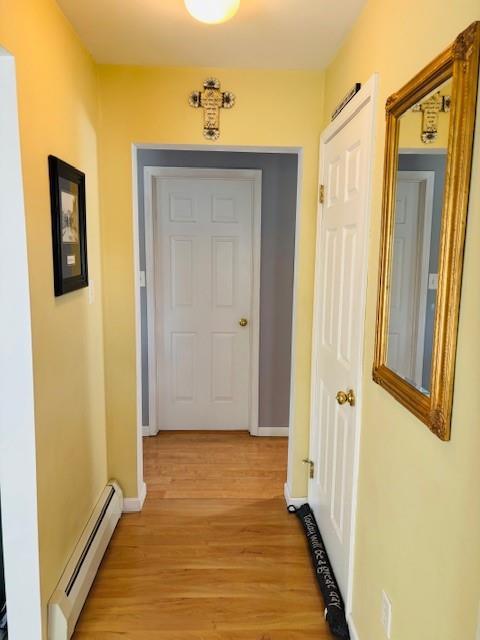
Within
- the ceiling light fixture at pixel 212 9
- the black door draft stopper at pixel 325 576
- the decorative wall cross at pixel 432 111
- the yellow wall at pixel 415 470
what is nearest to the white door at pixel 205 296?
the black door draft stopper at pixel 325 576

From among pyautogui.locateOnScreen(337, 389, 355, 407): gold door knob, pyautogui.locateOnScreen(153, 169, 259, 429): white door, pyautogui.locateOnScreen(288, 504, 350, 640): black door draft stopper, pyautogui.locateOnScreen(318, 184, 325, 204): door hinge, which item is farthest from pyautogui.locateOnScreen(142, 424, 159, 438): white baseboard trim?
pyautogui.locateOnScreen(318, 184, 325, 204): door hinge

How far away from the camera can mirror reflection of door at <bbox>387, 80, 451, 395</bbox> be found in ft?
3.42

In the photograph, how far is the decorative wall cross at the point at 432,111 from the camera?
1018mm

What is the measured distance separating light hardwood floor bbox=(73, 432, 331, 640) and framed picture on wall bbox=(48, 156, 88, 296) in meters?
1.32

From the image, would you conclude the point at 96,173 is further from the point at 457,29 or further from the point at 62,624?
the point at 62,624

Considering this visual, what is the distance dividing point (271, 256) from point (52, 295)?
2.06 meters

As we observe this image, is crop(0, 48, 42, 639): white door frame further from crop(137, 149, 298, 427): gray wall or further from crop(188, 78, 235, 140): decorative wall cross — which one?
crop(137, 149, 298, 427): gray wall

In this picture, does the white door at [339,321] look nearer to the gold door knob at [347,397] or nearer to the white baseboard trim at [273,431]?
the gold door knob at [347,397]

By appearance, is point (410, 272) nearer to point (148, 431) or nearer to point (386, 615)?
point (386, 615)

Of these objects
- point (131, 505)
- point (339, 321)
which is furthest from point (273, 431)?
point (339, 321)

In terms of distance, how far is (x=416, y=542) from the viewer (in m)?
1.16

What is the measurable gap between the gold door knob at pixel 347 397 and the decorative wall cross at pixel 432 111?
0.97 m

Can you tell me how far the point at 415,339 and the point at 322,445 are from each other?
1.21 meters

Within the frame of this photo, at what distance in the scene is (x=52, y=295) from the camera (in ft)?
5.25
